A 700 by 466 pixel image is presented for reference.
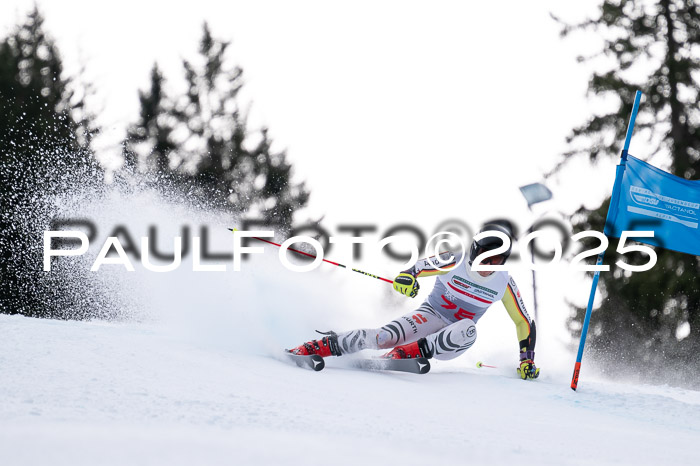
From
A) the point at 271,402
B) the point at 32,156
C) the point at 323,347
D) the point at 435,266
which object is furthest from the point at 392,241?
the point at 32,156

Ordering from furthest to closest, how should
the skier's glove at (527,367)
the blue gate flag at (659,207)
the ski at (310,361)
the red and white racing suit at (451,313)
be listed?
the blue gate flag at (659,207) → the skier's glove at (527,367) → the red and white racing suit at (451,313) → the ski at (310,361)

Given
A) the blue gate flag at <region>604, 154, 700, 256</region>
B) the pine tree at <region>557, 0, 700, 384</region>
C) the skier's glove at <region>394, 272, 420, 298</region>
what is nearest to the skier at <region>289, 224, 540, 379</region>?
the skier's glove at <region>394, 272, 420, 298</region>

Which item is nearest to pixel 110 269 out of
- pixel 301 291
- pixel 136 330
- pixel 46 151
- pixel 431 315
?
pixel 46 151

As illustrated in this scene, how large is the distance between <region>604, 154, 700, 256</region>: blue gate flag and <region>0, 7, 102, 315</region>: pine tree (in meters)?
10.3

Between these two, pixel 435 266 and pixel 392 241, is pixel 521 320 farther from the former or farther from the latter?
pixel 392 241

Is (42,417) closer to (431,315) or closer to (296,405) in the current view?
(296,405)

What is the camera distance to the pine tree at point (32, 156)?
557 inches

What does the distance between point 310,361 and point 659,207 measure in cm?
352

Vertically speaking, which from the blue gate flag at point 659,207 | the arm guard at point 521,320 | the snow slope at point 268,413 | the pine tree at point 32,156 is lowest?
the snow slope at point 268,413

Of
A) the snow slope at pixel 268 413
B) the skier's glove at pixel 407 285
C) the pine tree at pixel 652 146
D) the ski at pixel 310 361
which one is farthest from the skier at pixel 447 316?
the pine tree at pixel 652 146

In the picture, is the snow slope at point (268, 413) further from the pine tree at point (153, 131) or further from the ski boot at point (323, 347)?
the pine tree at point (153, 131)

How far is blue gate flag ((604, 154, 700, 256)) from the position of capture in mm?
6176

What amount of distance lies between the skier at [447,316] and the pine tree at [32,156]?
9.51 meters

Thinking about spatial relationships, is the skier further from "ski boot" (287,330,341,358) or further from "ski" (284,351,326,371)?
"ski" (284,351,326,371)
